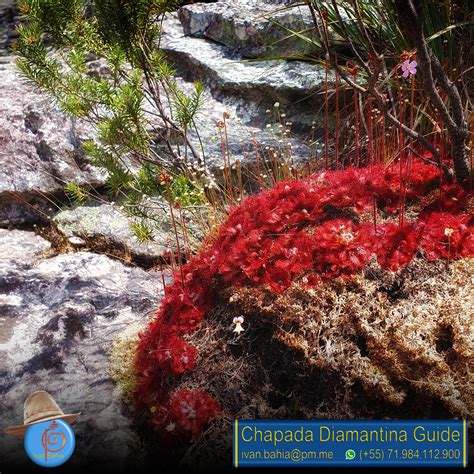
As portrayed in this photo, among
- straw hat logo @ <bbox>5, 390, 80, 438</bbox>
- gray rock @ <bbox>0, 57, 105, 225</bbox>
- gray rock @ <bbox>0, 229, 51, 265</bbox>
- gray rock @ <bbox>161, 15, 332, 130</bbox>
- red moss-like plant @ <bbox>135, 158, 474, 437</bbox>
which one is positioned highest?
gray rock @ <bbox>161, 15, 332, 130</bbox>

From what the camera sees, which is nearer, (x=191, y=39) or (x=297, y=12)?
(x=297, y=12)

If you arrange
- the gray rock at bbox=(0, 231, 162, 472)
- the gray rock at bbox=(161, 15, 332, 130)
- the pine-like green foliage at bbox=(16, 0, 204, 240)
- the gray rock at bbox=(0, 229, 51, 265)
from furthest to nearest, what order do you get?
1. the gray rock at bbox=(161, 15, 332, 130)
2. the gray rock at bbox=(0, 229, 51, 265)
3. the pine-like green foliage at bbox=(16, 0, 204, 240)
4. the gray rock at bbox=(0, 231, 162, 472)

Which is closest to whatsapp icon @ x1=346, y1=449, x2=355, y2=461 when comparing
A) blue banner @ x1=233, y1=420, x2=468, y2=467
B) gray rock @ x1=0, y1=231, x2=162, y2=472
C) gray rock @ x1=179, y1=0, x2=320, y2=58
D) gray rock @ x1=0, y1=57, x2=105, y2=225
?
blue banner @ x1=233, y1=420, x2=468, y2=467

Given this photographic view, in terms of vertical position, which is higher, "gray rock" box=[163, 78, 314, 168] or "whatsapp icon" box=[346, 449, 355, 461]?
"gray rock" box=[163, 78, 314, 168]

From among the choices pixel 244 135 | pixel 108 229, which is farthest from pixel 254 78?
pixel 108 229

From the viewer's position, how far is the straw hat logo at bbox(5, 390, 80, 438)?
5.97 feet

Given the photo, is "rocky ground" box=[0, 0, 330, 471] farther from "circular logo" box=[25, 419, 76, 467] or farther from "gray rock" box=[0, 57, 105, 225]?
"circular logo" box=[25, 419, 76, 467]

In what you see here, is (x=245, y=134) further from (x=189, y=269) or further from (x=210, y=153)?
(x=189, y=269)

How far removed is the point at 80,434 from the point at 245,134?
2490 mm

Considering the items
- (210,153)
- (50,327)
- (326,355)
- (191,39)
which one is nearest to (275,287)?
(326,355)

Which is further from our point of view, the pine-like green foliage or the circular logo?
the pine-like green foliage

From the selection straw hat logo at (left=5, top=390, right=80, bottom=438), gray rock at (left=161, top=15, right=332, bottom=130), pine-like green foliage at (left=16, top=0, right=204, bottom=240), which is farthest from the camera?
gray rock at (left=161, top=15, right=332, bottom=130)

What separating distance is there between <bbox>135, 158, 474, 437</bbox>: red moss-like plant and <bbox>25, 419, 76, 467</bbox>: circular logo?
1.38ft

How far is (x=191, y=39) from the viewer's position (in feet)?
14.8
